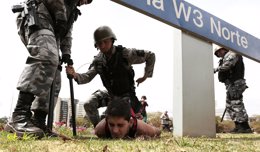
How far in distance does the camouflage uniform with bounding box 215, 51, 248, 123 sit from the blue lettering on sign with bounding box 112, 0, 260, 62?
1.31 meters

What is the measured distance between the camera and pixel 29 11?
2559mm

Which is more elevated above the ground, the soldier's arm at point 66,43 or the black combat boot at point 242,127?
the soldier's arm at point 66,43

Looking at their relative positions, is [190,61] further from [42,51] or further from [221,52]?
[221,52]

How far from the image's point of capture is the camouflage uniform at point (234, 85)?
243 inches

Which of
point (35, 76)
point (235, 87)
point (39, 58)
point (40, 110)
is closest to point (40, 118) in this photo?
point (40, 110)

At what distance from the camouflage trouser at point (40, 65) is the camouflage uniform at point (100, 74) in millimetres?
895

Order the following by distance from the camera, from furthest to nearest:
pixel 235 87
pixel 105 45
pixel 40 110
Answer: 1. pixel 235 87
2. pixel 105 45
3. pixel 40 110

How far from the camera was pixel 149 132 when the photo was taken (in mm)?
2973

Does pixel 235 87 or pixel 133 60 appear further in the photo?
pixel 235 87

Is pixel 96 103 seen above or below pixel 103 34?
below

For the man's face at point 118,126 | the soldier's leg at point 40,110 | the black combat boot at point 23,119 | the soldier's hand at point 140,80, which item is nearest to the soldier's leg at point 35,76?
the black combat boot at point 23,119

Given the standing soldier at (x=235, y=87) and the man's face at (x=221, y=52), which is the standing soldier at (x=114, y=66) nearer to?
the standing soldier at (x=235, y=87)

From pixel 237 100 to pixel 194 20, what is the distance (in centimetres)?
300

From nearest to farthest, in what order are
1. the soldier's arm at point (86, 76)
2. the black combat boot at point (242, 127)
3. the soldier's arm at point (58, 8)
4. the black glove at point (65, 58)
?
the soldier's arm at point (58, 8)
the black glove at point (65, 58)
the soldier's arm at point (86, 76)
the black combat boot at point (242, 127)
